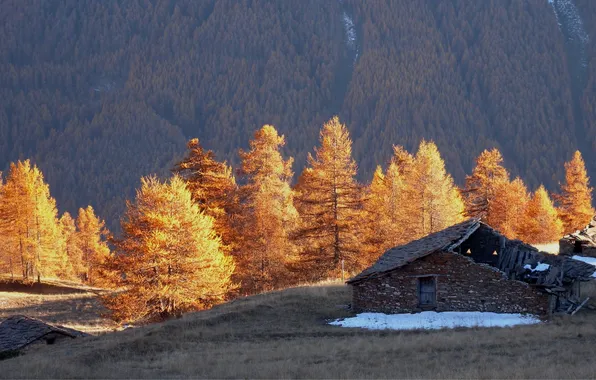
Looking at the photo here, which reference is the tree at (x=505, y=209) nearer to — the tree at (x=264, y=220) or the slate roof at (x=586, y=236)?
the slate roof at (x=586, y=236)

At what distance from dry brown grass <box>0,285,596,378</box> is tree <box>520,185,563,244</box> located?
119 feet

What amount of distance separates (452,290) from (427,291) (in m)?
1.05

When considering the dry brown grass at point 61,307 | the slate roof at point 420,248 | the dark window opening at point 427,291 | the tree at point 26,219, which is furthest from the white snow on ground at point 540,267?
the tree at point 26,219

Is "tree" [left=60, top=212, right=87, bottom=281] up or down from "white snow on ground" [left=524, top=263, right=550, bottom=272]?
up

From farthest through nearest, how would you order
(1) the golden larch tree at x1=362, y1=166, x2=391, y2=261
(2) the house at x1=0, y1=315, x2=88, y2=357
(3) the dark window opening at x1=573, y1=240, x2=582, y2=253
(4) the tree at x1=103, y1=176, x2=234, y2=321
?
(1) the golden larch tree at x1=362, y1=166, x2=391, y2=261, (3) the dark window opening at x1=573, y1=240, x2=582, y2=253, (4) the tree at x1=103, y1=176, x2=234, y2=321, (2) the house at x1=0, y1=315, x2=88, y2=357

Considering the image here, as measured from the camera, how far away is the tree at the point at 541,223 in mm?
64250

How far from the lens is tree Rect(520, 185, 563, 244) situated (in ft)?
211

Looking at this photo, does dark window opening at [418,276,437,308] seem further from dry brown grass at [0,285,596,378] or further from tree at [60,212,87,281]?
tree at [60,212,87,281]

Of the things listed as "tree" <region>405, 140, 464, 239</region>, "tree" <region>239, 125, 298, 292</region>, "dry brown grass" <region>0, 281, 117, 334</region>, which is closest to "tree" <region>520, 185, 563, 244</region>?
"tree" <region>405, 140, 464, 239</region>

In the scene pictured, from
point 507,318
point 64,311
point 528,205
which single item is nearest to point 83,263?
point 64,311

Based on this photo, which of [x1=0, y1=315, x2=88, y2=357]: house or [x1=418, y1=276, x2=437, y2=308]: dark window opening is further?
[x1=418, y1=276, x2=437, y2=308]: dark window opening

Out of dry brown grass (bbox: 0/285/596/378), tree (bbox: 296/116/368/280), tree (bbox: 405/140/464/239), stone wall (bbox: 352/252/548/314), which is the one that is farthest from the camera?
tree (bbox: 405/140/464/239)

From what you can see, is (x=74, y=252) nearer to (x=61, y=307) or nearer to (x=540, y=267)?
(x=61, y=307)

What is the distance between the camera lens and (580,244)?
4259 centimetres
